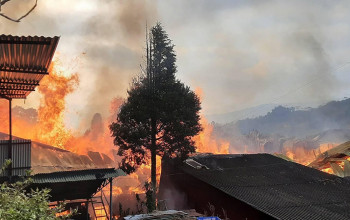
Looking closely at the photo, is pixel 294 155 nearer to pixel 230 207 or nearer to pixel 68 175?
pixel 230 207

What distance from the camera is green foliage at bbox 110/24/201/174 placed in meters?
20.2

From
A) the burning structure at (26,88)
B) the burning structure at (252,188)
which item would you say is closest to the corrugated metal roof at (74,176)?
the burning structure at (26,88)

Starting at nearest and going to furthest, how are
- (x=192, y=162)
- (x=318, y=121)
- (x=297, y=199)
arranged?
1. (x=297, y=199)
2. (x=192, y=162)
3. (x=318, y=121)

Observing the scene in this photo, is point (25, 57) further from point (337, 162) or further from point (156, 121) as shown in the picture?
Result: point (337, 162)

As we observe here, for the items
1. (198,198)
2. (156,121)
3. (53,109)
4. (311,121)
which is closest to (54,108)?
(53,109)

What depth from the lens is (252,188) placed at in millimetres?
17188

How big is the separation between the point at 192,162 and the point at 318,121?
78217 mm

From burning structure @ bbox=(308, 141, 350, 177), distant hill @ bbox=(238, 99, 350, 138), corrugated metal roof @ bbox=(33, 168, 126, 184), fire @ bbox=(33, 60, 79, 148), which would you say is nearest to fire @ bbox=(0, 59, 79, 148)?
fire @ bbox=(33, 60, 79, 148)

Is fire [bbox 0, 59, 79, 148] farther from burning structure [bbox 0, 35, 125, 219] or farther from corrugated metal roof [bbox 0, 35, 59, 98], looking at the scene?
corrugated metal roof [bbox 0, 35, 59, 98]

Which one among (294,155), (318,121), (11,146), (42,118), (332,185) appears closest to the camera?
(11,146)

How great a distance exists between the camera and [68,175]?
14.2 m

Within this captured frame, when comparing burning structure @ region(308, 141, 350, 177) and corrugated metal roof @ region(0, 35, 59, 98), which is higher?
corrugated metal roof @ region(0, 35, 59, 98)

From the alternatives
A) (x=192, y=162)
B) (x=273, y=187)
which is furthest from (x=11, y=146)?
(x=273, y=187)

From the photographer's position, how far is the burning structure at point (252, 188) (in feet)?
48.3
